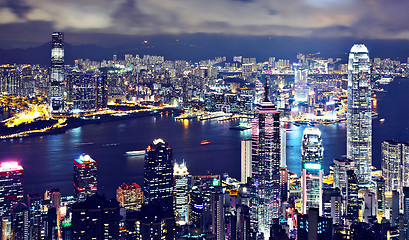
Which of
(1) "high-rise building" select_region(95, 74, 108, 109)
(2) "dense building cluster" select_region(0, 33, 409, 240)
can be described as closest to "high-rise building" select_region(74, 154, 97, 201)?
(2) "dense building cluster" select_region(0, 33, 409, 240)

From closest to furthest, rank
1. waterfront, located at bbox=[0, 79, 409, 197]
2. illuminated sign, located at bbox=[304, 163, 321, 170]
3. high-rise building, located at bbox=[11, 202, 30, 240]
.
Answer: high-rise building, located at bbox=[11, 202, 30, 240] → illuminated sign, located at bbox=[304, 163, 321, 170] → waterfront, located at bbox=[0, 79, 409, 197]

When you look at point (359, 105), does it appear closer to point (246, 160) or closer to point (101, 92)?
point (246, 160)

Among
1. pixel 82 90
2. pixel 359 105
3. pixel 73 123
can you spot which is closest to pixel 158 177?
pixel 359 105

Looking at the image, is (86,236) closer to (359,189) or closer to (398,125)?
(359,189)

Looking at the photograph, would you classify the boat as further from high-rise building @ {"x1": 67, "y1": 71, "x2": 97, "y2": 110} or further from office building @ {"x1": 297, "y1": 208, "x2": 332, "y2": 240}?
high-rise building @ {"x1": 67, "y1": 71, "x2": 97, "y2": 110}

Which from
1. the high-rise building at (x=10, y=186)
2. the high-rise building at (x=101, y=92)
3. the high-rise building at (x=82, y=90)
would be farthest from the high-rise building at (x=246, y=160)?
the high-rise building at (x=101, y=92)
